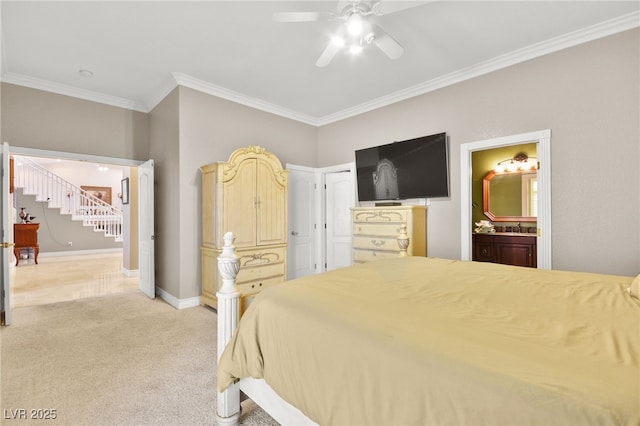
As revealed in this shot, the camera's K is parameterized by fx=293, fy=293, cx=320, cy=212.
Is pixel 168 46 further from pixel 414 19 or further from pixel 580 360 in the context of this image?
pixel 580 360

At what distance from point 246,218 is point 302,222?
148 cm

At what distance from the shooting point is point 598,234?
8.67ft

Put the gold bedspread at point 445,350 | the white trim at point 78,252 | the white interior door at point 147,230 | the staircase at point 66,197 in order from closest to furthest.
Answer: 1. the gold bedspread at point 445,350
2. the white interior door at point 147,230
3. the white trim at point 78,252
4. the staircase at point 66,197

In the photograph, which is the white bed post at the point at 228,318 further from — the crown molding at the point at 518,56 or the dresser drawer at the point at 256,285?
the crown molding at the point at 518,56

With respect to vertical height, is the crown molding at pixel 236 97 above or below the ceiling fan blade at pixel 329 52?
above

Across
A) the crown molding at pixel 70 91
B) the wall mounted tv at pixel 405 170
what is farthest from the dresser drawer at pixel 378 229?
the crown molding at pixel 70 91

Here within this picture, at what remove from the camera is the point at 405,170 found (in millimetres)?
3939

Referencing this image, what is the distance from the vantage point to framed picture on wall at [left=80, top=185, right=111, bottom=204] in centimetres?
975

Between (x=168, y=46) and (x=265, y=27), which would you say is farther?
(x=168, y=46)

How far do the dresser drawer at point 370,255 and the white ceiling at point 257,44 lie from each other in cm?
215

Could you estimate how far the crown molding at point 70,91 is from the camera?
354 centimetres

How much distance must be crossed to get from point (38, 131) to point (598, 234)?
627 cm

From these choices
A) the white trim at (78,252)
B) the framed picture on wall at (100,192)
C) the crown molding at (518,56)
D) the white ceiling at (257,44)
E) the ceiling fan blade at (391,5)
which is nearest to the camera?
the ceiling fan blade at (391,5)

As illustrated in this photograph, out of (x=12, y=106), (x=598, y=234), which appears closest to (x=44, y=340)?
(x=12, y=106)
